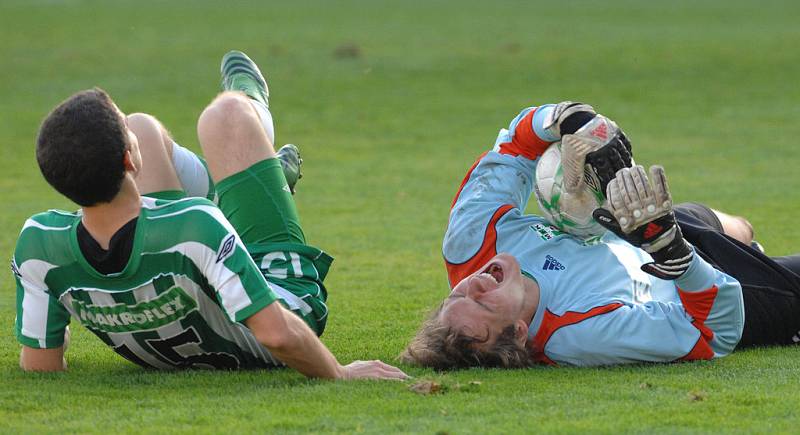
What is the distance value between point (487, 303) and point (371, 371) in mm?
666

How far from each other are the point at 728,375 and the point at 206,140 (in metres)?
2.66

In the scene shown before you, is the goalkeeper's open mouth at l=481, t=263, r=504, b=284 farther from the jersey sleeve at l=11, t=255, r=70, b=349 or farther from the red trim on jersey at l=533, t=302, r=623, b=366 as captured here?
the jersey sleeve at l=11, t=255, r=70, b=349

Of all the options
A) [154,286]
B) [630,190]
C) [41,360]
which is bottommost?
[41,360]

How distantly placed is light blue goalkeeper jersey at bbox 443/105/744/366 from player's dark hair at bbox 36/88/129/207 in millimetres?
1934

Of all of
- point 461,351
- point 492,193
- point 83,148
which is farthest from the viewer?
point 492,193

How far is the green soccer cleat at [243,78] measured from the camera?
274 inches

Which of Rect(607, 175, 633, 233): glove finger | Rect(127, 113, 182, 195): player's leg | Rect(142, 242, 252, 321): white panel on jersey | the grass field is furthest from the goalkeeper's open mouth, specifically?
Rect(127, 113, 182, 195): player's leg

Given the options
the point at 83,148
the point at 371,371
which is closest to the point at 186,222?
the point at 83,148

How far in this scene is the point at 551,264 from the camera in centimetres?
602

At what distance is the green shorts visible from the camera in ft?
19.2

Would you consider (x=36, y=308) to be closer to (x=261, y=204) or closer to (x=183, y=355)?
(x=183, y=355)

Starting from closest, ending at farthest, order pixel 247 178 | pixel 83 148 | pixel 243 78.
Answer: pixel 83 148 → pixel 247 178 → pixel 243 78

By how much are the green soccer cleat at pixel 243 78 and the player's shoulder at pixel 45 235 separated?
6.29 feet

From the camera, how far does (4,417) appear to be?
193 inches
